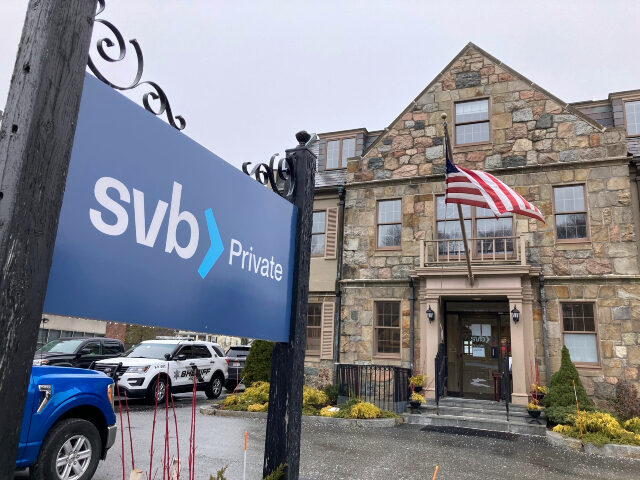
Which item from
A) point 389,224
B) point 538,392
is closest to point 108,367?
point 389,224

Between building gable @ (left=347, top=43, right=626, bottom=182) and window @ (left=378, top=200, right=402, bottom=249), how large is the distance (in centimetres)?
99

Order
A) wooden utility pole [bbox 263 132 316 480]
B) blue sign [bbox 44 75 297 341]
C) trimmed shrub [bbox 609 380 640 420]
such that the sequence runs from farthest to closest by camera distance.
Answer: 1. trimmed shrub [bbox 609 380 640 420]
2. wooden utility pole [bbox 263 132 316 480]
3. blue sign [bbox 44 75 297 341]

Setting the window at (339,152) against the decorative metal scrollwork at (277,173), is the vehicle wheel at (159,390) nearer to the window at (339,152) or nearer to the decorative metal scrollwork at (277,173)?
the window at (339,152)

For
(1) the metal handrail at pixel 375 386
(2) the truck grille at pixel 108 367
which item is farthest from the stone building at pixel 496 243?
(2) the truck grille at pixel 108 367

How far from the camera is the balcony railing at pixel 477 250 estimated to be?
1351 cm

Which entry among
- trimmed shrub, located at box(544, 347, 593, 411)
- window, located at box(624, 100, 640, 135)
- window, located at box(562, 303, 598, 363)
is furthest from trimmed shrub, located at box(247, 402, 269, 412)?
window, located at box(624, 100, 640, 135)

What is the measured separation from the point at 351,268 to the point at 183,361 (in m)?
5.87

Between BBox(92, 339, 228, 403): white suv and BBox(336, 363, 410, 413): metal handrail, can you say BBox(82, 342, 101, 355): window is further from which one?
BBox(336, 363, 410, 413): metal handrail

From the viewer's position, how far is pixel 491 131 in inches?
586

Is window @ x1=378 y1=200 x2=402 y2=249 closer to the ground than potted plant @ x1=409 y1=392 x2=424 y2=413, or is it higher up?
higher up

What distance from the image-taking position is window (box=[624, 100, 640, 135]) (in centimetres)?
1530

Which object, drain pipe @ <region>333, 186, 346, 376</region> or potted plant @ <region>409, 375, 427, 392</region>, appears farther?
drain pipe @ <region>333, 186, 346, 376</region>

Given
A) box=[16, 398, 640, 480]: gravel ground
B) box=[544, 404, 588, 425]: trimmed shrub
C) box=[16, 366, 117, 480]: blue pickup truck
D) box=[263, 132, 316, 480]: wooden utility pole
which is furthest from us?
box=[544, 404, 588, 425]: trimmed shrub

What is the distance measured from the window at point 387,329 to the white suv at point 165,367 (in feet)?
17.2
